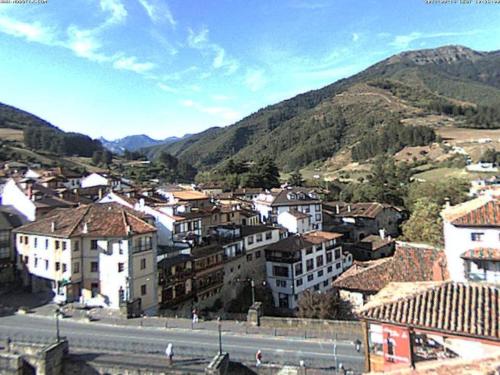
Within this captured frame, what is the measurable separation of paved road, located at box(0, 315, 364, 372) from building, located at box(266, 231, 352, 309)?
20695 millimetres

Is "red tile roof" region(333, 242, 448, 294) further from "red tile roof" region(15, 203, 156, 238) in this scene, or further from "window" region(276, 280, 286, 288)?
"red tile roof" region(15, 203, 156, 238)

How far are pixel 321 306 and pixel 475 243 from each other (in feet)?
58.0

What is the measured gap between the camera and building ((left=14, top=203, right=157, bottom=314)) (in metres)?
36.7

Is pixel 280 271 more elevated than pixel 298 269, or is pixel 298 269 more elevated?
pixel 298 269

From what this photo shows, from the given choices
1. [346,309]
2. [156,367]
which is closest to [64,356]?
[156,367]

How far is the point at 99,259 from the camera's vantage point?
125ft

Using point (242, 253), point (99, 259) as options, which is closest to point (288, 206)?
point (242, 253)

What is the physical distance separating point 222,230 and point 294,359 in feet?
90.8

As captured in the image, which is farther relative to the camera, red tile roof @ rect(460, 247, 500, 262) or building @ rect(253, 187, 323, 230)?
building @ rect(253, 187, 323, 230)

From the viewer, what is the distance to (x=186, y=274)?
4053 cm

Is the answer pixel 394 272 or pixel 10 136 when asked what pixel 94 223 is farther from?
pixel 10 136

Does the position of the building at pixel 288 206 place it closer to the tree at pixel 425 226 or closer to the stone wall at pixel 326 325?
the tree at pixel 425 226

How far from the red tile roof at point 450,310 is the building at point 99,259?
84.3 ft

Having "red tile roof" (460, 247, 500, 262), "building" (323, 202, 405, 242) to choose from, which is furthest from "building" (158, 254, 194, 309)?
"building" (323, 202, 405, 242)
